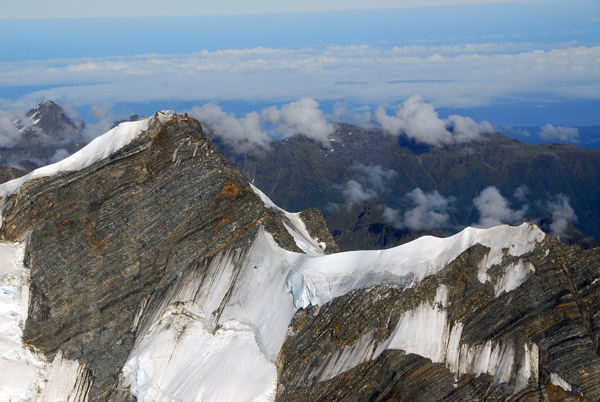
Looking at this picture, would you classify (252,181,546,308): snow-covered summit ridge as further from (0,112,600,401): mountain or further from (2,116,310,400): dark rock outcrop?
(2,116,310,400): dark rock outcrop

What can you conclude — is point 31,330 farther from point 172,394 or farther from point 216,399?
point 216,399

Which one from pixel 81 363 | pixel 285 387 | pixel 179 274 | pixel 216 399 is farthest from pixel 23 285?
pixel 285 387

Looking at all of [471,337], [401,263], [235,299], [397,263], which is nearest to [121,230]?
[235,299]

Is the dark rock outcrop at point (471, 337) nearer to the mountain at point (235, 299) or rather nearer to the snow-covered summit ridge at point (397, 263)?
the mountain at point (235, 299)

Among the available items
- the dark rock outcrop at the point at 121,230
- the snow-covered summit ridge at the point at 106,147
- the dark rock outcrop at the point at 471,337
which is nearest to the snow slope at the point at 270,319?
the dark rock outcrop at the point at 471,337

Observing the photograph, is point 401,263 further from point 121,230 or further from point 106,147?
point 106,147

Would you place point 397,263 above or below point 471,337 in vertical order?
Result: above

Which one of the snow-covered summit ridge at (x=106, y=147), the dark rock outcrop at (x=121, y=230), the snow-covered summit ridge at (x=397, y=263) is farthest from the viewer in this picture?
the snow-covered summit ridge at (x=106, y=147)

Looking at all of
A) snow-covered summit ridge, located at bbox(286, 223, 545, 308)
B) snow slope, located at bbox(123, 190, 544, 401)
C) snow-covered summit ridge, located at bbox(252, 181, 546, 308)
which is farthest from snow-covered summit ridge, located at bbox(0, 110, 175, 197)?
snow-covered summit ridge, located at bbox(286, 223, 545, 308)
